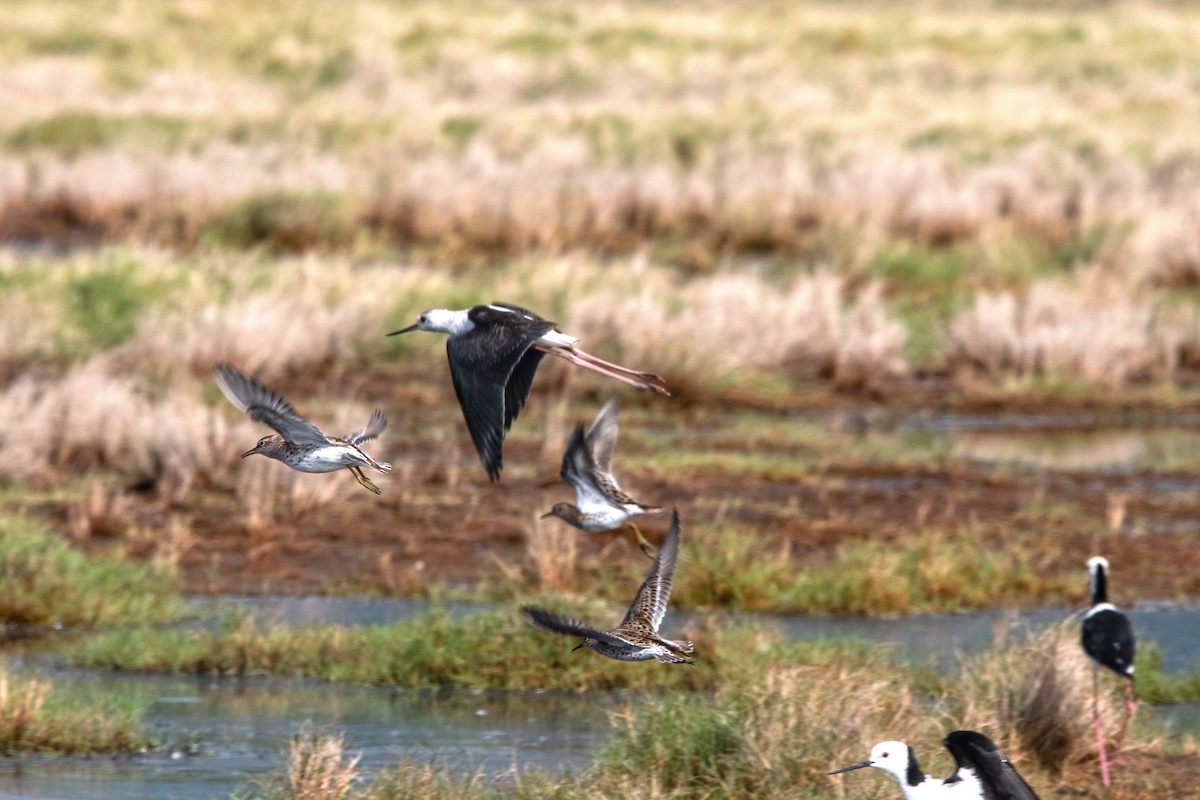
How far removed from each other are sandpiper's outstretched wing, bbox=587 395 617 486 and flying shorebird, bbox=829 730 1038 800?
5.73 ft

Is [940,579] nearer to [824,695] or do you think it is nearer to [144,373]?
[824,695]

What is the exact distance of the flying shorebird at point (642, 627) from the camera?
6.70 metres

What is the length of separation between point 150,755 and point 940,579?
541 centimetres

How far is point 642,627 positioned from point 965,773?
1.29m

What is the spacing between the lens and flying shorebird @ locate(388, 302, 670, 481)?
7.38 m

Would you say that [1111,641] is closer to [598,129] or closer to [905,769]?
[905,769]

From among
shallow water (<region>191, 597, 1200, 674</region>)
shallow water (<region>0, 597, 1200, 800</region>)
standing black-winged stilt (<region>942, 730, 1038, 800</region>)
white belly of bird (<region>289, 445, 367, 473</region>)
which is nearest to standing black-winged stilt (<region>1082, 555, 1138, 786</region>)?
shallow water (<region>0, 597, 1200, 800</region>)

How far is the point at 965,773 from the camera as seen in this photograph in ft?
24.4

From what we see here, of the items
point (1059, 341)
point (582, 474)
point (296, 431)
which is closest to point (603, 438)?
point (582, 474)

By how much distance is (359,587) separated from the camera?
13.7 metres

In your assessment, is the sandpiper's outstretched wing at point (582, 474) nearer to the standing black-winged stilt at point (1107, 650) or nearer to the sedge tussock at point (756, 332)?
the standing black-winged stilt at point (1107, 650)

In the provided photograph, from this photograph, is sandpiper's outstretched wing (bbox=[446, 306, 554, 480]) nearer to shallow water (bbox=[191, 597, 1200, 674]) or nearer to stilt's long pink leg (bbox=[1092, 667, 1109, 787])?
stilt's long pink leg (bbox=[1092, 667, 1109, 787])

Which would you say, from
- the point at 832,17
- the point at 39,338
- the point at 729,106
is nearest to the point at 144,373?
the point at 39,338

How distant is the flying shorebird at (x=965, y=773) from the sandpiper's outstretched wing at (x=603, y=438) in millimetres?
1746
